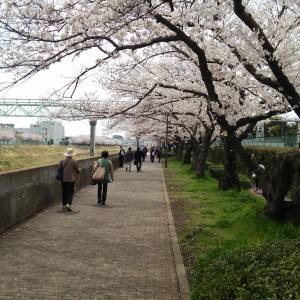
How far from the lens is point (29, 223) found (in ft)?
29.6

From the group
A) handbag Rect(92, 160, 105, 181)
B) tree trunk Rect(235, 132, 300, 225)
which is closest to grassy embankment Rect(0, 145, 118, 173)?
handbag Rect(92, 160, 105, 181)

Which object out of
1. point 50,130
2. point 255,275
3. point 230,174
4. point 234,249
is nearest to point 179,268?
point 234,249

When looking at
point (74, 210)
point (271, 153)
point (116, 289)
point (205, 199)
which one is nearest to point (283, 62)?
point (205, 199)

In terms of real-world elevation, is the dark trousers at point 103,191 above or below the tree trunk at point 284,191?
below

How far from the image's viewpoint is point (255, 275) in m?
3.79

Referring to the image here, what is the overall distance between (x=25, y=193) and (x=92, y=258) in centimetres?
367

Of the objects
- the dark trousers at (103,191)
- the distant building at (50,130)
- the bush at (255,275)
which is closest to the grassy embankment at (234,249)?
the bush at (255,275)

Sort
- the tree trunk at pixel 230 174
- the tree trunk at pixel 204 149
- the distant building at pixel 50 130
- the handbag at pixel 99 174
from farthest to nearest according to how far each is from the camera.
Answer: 1. the distant building at pixel 50 130
2. the tree trunk at pixel 204 149
3. the tree trunk at pixel 230 174
4. the handbag at pixel 99 174

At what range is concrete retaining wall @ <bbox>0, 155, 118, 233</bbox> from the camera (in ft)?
26.6

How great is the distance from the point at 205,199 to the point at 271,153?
18.4 ft

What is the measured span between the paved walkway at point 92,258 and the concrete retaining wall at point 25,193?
0.26 metres

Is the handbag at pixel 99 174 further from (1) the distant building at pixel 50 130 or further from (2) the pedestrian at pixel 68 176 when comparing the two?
(1) the distant building at pixel 50 130

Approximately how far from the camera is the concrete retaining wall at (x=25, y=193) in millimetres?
8109

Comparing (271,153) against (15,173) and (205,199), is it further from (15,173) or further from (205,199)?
(15,173)
